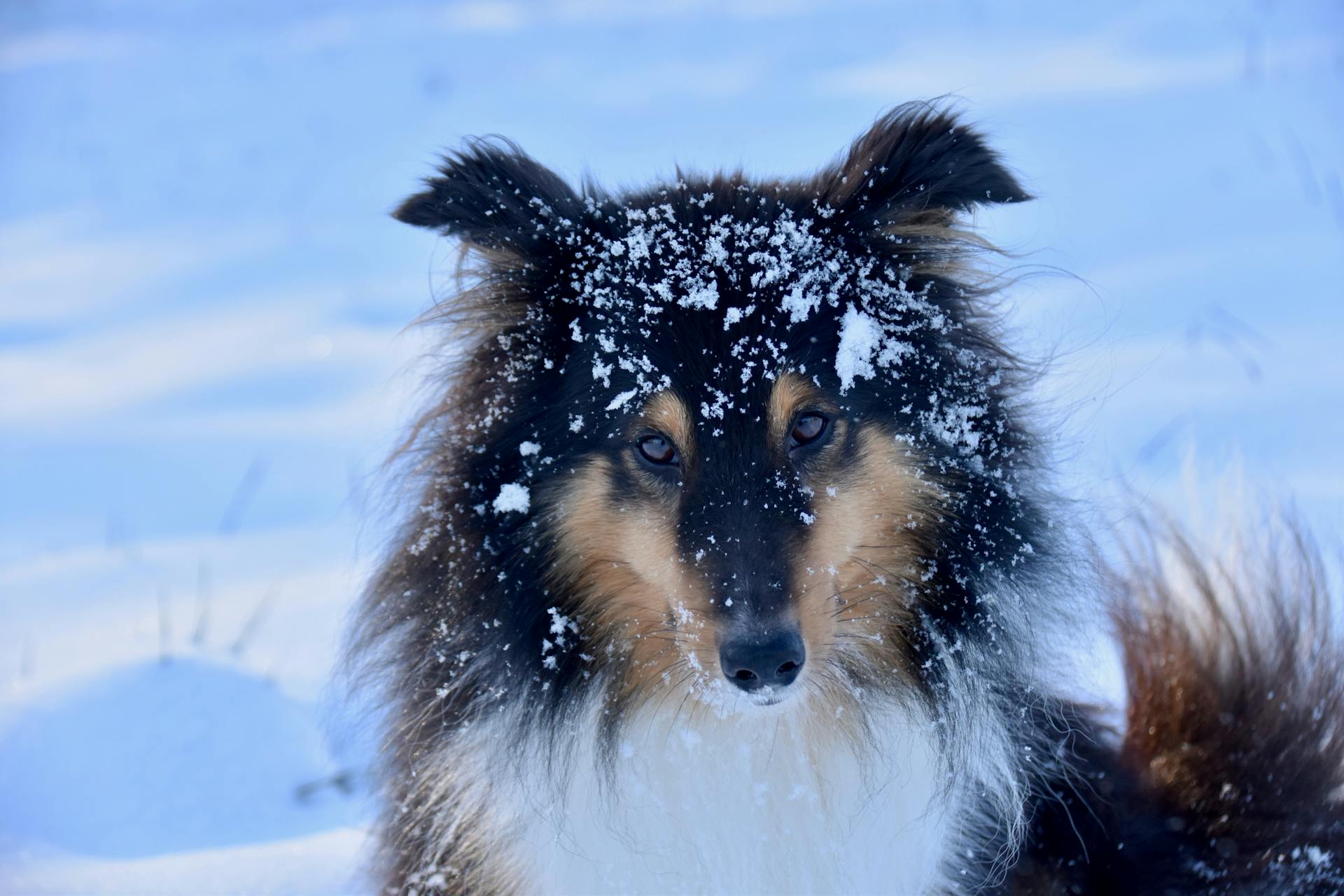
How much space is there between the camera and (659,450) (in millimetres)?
2637

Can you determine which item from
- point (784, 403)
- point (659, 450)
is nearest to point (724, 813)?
point (659, 450)

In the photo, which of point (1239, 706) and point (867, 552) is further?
point (1239, 706)

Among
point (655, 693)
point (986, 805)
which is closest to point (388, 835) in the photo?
point (655, 693)

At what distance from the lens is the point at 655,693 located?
110 inches

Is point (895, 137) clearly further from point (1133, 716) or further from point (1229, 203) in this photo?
point (1229, 203)

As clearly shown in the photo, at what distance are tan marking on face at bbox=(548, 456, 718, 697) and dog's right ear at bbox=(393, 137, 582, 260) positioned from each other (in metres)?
0.57

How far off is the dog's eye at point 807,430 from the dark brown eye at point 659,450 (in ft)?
0.85

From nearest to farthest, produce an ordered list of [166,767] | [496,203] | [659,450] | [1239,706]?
[659,450] → [496,203] → [1239,706] → [166,767]

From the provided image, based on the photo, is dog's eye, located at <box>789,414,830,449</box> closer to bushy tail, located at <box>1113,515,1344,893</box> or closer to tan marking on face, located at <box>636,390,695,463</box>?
tan marking on face, located at <box>636,390,695,463</box>

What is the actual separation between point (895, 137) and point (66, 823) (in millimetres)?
3082

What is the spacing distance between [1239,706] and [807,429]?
1374mm

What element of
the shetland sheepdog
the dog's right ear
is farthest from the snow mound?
the dog's right ear

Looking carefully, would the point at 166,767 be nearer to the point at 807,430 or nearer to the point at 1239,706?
the point at 807,430

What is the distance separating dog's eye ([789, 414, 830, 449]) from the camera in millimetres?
2611
